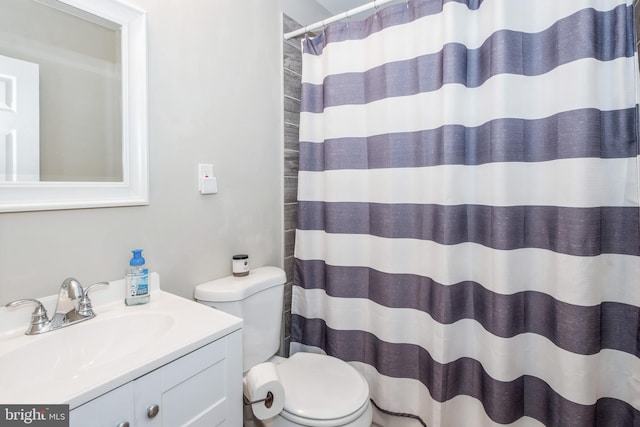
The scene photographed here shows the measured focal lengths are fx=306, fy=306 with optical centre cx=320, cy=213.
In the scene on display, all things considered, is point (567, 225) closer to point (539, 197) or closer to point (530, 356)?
point (539, 197)

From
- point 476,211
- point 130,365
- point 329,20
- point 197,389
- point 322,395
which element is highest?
point 329,20

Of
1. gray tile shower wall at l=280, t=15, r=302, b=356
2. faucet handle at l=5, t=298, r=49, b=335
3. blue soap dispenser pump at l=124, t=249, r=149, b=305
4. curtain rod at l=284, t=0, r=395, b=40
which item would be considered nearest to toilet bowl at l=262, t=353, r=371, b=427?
gray tile shower wall at l=280, t=15, r=302, b=356

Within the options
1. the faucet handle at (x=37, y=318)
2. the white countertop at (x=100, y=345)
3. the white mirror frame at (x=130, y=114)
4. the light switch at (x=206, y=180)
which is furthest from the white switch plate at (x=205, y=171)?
A: the faucet handle at (x=37, y=318)

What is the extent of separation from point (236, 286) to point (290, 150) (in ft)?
2.61

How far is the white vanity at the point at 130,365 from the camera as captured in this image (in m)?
0.60

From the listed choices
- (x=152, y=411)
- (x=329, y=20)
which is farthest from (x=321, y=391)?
(x=329, y=20)

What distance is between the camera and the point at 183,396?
0.74 meters

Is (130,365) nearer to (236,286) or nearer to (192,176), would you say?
(236,286)

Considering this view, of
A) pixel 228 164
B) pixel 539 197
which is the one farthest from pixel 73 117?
pixel 539 197

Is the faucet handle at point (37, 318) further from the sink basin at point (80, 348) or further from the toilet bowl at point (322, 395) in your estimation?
the toilet bowl at point (322, 395)

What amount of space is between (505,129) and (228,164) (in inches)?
43.1

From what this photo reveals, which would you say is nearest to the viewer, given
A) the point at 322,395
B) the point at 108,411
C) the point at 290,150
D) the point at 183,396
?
the point at 108,411

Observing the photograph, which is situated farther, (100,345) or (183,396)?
(100,345)

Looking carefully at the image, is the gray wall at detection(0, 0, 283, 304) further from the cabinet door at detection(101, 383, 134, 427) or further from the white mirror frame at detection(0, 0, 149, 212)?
the cabinet door at detection(101, 383, 134, 427)
